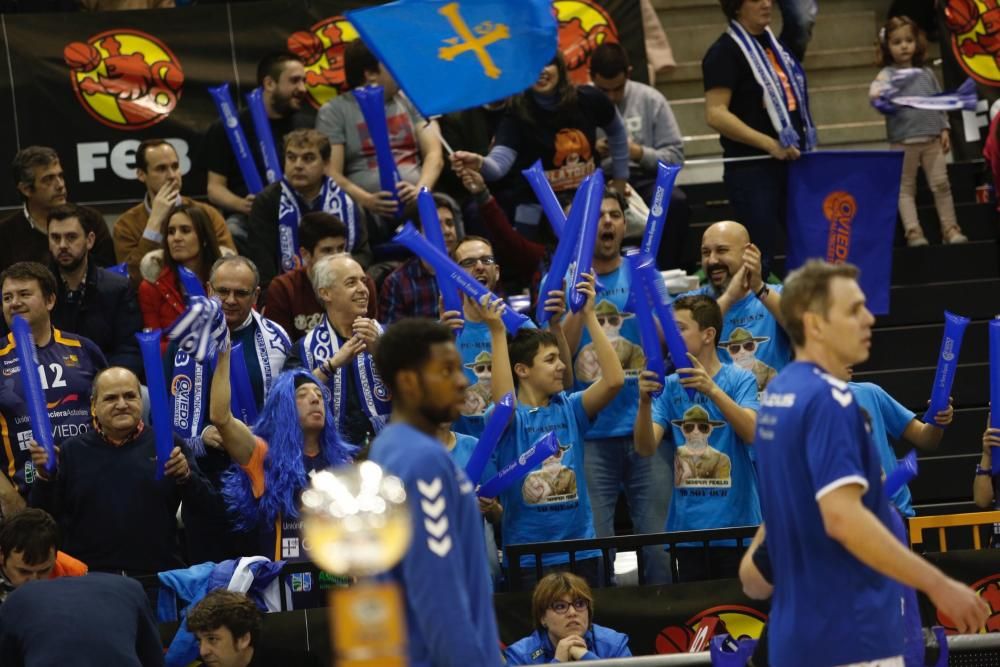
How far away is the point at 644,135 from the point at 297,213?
7.74 ft

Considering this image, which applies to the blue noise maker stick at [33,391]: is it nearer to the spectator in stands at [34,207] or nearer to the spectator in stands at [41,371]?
the spectator in stands at [41,371]

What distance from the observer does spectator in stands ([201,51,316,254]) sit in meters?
9.84

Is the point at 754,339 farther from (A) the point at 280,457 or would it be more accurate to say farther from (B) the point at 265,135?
(B) the point at 265,135

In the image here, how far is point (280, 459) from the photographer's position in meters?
→ 7.00

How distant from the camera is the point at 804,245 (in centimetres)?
940

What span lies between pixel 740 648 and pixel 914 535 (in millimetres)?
1549

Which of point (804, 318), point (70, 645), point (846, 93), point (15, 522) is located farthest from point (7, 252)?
point (846, 93)

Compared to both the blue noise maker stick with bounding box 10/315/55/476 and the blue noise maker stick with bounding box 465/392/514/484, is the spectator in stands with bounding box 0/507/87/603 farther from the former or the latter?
the blue noise maker stick with bounding box 465/392/514/484

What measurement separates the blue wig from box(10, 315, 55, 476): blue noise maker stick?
2.49ft

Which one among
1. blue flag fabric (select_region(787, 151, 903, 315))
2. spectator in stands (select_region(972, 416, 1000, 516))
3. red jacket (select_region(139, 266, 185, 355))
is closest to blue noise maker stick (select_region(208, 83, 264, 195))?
red jacket (select_region(139, 266, 185, 355))

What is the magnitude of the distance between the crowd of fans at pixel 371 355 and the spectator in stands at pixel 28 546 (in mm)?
13

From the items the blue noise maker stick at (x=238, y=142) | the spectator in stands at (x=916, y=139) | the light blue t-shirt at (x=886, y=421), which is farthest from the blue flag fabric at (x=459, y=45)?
the spectator in stands at (x=916, y=139)

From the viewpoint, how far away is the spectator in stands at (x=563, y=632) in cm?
629

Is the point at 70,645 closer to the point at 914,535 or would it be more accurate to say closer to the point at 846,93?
the point at 914,535
